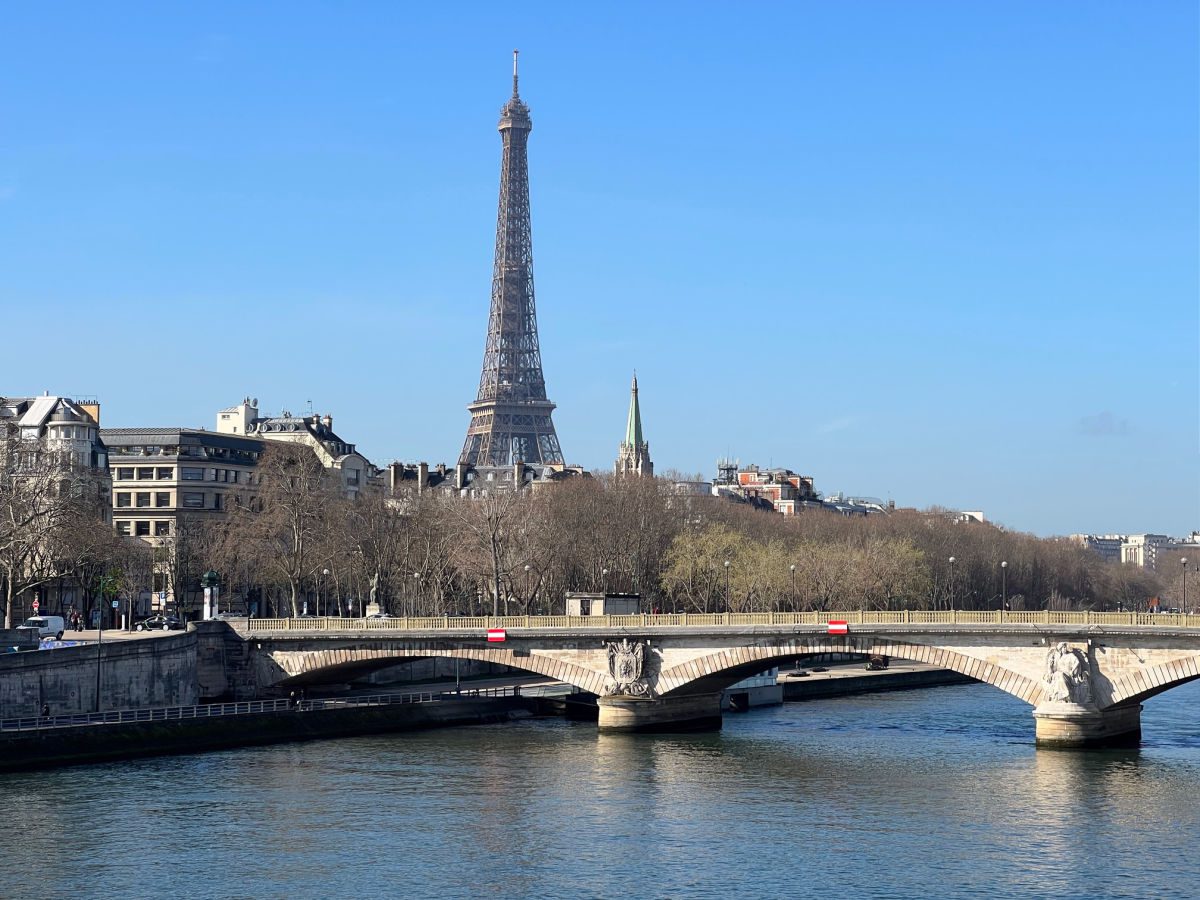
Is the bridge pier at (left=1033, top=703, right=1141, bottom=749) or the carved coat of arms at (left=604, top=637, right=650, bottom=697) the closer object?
the bridge pier at (left=1033, top=703, right=1141, bottom=749)

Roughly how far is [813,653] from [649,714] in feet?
20.6

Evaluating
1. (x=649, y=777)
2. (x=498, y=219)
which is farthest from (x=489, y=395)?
(x=649, y=777)

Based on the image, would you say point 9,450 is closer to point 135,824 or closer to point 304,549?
point 304,549

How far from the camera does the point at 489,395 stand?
589 ft

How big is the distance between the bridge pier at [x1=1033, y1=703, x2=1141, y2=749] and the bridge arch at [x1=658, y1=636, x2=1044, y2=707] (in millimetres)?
896

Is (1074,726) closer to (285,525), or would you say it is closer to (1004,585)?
(1004,585)

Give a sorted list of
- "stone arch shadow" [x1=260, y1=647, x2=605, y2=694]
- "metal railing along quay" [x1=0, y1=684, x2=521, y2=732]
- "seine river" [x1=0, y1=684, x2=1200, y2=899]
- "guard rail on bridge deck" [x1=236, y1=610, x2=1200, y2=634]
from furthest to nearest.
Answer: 1. "stone arch shadow" [x1=260, y1=647, x2=605, y2=694]
2. "guard rail on bridge deck" [x1=236, y1=610, x2=1200, y2=634]
3. "metal railing along quay" [x1=0, y1=684, x2=521, y2=732]
4. "seine river" [x1=0, y1=684, x2=1200, y2=899]

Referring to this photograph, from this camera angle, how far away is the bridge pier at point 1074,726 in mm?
58500

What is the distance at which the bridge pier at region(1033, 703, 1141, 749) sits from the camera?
58.5m

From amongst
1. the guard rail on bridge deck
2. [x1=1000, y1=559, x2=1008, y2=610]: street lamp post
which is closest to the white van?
the guard rail on bridge deck

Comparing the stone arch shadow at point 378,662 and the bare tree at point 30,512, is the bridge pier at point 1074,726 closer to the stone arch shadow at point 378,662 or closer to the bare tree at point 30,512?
the stone arch shadow at point 378,662

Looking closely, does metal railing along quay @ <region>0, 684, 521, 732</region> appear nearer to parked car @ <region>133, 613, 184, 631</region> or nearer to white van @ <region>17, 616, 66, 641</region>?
white van @ <region>17, 616, 66, 641</region>

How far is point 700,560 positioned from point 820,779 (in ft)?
149

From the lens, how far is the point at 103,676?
63719 mm
